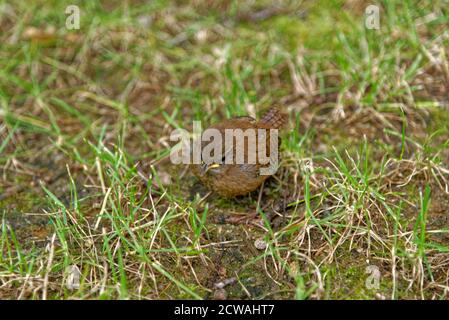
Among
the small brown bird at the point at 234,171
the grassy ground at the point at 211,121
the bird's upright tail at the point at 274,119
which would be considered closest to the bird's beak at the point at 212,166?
the small brown bird at the point at 234,171

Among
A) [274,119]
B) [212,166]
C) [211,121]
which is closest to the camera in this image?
[212,166]

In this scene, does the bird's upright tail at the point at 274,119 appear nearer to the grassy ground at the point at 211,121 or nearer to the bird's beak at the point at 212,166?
the grassy ground at the point at 211,121

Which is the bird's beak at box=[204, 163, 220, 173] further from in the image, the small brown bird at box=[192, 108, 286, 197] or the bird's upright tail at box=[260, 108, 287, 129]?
the bird's upright tail at box=[260, 108, 287, 129]

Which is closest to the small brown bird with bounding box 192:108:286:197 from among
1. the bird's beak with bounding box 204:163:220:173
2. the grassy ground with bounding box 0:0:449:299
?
the bird's beak with bounding box 204:163:220:173

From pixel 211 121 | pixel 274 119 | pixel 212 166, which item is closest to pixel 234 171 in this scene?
pixel 212 166

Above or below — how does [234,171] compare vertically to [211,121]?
below

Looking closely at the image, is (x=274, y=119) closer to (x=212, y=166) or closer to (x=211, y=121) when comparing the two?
(x=212, y=166)
